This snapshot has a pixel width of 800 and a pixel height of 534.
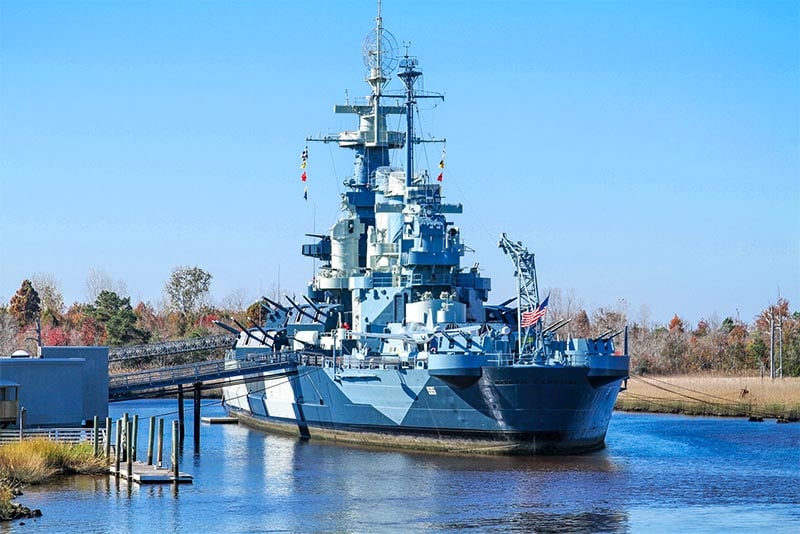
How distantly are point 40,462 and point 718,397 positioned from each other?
150 feet

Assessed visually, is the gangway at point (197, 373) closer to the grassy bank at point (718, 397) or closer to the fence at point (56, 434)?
the fence at point (56, 434)

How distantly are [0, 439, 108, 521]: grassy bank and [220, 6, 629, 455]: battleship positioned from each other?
12.9 m

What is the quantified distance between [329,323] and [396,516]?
28164mm

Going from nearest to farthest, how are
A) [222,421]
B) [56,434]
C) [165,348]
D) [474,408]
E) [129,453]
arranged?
1. [129,453]
2. [56,434]
3. [474,408]
4. [222,421]
5. [165,348]

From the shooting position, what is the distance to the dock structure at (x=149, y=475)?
44.5 meters

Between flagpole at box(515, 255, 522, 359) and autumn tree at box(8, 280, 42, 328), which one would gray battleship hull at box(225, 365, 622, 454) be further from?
autumn tree at box(8, 280, 42, 328)

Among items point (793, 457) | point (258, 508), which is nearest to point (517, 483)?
point (258, 508)

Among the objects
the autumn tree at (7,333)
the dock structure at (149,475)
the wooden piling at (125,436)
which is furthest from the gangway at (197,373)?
the autumn tree at (7,333)

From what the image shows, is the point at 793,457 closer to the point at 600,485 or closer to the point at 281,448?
the point at 600,485

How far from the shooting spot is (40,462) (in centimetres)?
4403

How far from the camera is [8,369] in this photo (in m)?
49.4

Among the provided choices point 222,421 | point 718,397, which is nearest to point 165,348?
point 222,421

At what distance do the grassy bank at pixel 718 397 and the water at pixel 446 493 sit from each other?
15.9m

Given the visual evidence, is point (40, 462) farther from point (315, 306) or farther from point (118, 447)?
point (315, 306)
